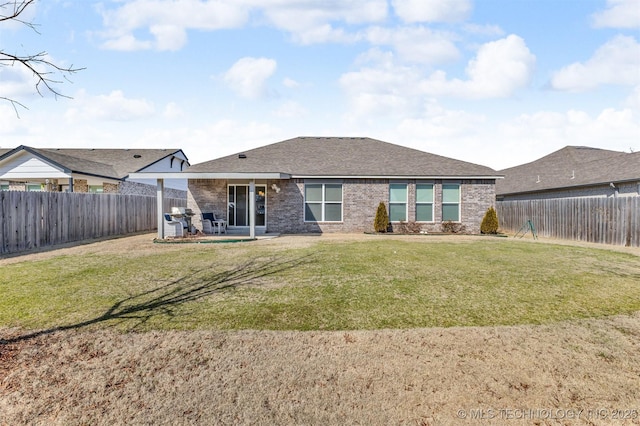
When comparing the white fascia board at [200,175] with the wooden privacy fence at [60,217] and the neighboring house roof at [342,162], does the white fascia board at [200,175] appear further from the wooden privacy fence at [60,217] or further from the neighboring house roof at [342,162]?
the wooden privacy fence at [60,217]

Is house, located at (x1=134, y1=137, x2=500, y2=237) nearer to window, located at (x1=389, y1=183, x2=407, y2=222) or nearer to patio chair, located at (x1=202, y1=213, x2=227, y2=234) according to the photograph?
window, located at (x1=389, y1=183, x2=407, y2=222)

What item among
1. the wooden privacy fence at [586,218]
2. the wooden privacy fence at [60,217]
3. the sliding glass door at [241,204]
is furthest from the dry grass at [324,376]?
the sliding glass door at [241,204]

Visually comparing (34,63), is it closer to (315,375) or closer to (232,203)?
(315,375)

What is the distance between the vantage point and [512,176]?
27.6 meters

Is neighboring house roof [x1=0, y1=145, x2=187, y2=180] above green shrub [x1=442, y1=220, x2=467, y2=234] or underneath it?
above

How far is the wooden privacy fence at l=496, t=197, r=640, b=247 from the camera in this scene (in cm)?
1306

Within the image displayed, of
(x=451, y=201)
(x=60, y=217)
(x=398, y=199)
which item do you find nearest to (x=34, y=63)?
(x=60, y=217)

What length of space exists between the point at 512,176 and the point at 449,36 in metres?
18.0

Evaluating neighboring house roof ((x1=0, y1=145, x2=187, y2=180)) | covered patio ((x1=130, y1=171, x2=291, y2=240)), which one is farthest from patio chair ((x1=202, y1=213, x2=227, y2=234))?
neighboring house roof ((x1=0, y1=145, x2=187, y2=180))

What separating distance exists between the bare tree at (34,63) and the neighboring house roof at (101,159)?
17.2 metres

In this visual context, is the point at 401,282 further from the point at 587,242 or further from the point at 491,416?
the point at 587,242

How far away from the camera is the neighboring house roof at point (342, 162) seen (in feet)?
54.6

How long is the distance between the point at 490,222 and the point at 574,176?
8447 millimetres

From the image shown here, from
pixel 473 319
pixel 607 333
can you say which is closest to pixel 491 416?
pixel 473 319
